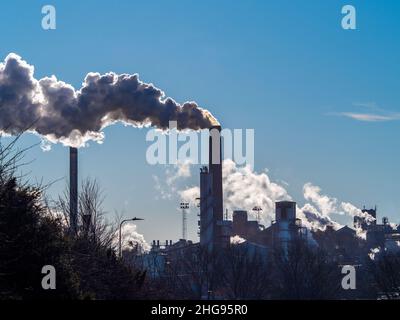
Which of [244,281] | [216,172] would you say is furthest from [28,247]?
[216,172]

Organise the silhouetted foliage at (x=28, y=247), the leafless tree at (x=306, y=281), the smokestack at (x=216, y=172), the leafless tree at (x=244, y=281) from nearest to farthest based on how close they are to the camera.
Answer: the silhouetted foliage at (x=28, y=247) → the leafless tree at (x=306, y=281) → the leafless tree at (x=244, y=281) → the smokestack at (x=216, y=172)

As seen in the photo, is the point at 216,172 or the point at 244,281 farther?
the point at 216,172

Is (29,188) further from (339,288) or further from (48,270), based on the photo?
(339,288)

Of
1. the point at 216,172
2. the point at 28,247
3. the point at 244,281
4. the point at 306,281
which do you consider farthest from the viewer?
the point at 216,172

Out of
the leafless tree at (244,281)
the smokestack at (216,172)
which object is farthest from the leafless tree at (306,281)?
the smokestack at (216,172)

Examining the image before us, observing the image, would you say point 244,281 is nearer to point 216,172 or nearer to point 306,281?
point 306,281

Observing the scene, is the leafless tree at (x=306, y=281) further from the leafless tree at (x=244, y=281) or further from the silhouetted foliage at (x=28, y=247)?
the silhouetted foliage at (x=28, y=247)

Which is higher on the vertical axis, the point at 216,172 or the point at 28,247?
the point at 216,172

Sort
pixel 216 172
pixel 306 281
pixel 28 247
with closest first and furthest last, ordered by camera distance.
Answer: pixel 28 247
pixel 306 281
pixel 216 172

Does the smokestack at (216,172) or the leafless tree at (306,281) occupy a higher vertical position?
the smokestack at (216,172)

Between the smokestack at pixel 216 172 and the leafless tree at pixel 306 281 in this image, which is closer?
the leafless tree at pixel 306 281

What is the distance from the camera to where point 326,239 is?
5851 inches
